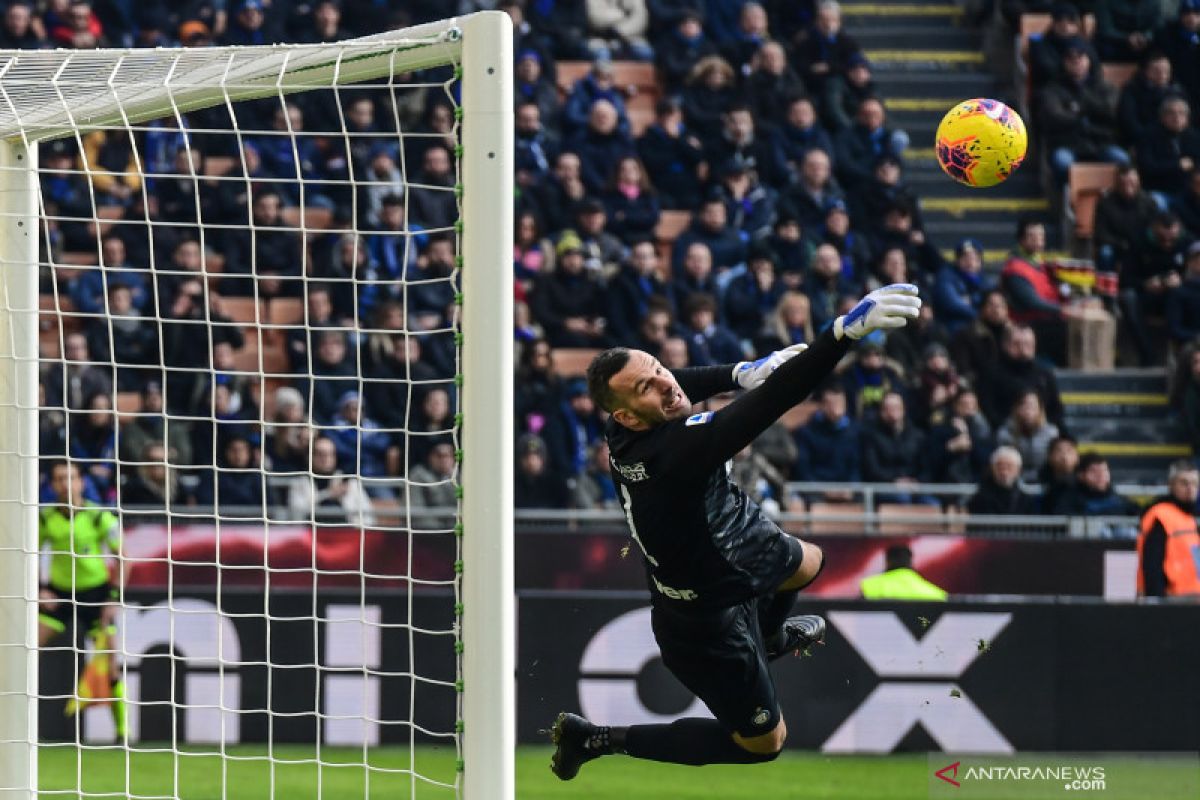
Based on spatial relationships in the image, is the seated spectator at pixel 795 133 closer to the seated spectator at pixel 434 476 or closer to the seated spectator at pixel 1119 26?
the seated spectator at pixel 1119 26

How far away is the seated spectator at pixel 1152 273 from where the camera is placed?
1502cm

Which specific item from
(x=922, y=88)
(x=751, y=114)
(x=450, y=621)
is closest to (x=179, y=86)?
(x=450, y=621)

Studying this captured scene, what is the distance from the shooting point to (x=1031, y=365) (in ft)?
45.2

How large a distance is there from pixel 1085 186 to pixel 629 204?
4.11 m

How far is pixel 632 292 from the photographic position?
13984mm

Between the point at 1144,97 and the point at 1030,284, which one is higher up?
the point at 1144,97

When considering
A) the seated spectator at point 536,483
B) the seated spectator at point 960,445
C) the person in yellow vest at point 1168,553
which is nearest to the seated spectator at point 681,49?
the seated spectator at point 960,445

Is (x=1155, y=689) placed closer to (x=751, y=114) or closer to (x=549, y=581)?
(x=549, y=581)

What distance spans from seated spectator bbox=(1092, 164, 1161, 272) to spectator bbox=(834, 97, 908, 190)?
68.0 inches

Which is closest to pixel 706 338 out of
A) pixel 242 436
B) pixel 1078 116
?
pixel 242 436

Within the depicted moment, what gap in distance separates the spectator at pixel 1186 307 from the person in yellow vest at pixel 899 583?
528cm

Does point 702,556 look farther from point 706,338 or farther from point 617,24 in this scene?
point 617,24

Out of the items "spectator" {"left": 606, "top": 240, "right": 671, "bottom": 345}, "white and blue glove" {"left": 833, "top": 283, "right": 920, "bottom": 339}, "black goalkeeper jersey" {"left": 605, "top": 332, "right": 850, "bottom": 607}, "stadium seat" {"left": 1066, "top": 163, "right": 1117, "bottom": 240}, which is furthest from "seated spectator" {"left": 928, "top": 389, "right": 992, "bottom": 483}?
"white and blue glove" {"left": 833, "top": 283, "right": 920, "bottom": 339}

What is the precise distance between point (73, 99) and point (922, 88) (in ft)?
39.4
